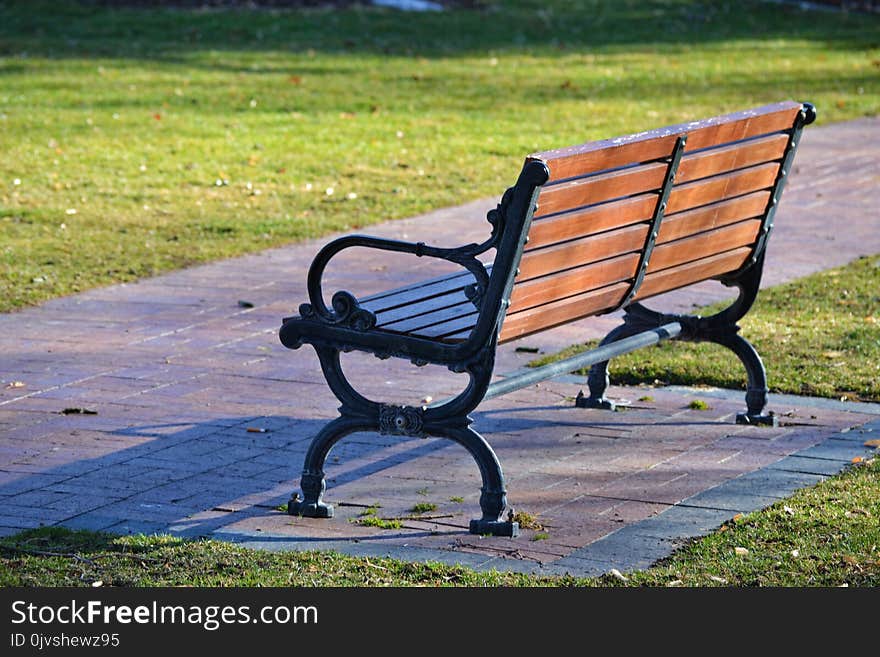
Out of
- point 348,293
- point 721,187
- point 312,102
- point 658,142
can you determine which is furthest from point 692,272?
point 312,102

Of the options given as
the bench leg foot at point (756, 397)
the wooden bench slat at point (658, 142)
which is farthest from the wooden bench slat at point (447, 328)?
the bench leg foot at point (756, 397)

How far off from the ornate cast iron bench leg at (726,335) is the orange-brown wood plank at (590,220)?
0.95 metres

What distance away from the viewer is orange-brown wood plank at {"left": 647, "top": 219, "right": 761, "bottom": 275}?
19.4 feet

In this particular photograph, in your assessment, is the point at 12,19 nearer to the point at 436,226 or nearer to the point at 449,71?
the point at 449,71

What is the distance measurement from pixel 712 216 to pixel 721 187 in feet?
0.37

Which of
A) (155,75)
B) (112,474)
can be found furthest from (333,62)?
(112,474)

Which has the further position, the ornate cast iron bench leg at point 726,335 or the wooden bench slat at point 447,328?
the ornate cast iron bench leg at point 726,335

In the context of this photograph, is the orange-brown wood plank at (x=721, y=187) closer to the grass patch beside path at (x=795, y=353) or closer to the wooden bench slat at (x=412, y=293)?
the wooden bench slat at (x=412, y=293)

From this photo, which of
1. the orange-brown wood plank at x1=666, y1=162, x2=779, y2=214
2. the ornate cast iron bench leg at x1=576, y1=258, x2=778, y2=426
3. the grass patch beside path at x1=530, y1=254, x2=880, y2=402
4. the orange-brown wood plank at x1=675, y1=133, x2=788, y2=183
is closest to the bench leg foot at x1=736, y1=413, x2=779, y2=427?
the ornate cast iron bench leg at x1=576, y1=258, x2=778, y2=426

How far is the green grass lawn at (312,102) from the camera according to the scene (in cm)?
1066

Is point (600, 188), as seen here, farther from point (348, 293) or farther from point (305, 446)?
point (305, 446)

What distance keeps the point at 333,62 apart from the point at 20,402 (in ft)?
47.1

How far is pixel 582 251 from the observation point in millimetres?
5387

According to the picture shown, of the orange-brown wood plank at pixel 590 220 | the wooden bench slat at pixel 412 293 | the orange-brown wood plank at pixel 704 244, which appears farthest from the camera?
the orange-brown wood plank at pixel 704 244
